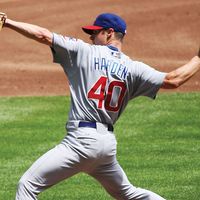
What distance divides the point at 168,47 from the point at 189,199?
11.1 m

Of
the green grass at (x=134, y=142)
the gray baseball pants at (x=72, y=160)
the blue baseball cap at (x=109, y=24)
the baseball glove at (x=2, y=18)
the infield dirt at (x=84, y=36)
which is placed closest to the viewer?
the baseball glove at (x=2, y=18)

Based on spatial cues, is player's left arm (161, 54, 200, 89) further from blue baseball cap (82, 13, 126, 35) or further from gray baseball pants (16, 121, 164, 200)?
gray baseball pants (16, 121, 164, 200)

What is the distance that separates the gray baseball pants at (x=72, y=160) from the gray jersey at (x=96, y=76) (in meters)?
0.13

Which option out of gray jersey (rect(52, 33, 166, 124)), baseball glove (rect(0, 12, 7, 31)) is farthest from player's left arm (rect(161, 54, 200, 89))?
baseball glove (rect(0, 12, 7, 31))

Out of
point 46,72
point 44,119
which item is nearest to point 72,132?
point 44,119

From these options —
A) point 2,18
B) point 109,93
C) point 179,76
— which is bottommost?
point 109,93

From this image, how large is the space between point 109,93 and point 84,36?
13.3 metres

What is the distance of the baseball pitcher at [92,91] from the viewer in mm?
7258

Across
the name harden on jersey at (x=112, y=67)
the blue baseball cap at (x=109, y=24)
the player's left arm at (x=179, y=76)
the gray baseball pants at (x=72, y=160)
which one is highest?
the blue baseball cap at (x=109, y=24)

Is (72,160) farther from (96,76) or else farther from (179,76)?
(179,76)

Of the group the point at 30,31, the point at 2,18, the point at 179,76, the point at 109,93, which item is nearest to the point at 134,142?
the point at 179,76

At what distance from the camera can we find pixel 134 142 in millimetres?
12797

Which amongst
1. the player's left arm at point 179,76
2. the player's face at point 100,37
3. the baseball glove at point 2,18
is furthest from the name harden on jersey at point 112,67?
the baseball glove at point 2,18

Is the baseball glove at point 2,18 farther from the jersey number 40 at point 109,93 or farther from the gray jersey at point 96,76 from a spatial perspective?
the jersey number 40 at point 109,93
